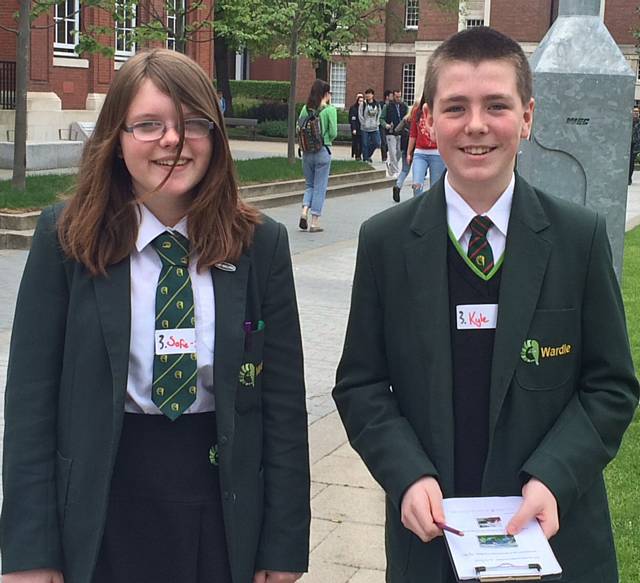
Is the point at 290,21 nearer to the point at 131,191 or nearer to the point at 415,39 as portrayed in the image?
the point at 131,191

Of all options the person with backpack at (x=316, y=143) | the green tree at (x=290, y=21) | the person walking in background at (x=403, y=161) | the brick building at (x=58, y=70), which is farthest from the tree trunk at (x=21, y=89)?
the green tree at (x=290, y=21)

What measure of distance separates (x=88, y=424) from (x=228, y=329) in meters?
0.39

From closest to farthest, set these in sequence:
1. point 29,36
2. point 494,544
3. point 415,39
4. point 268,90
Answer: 1. point 494,544
2. point 29,36
3. point 268,90
4. point 415,39

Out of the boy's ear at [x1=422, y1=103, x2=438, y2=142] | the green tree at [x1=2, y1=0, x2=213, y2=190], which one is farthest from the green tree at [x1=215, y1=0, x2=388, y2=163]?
the boy's ear at [x1=422, y1=103, x2=438, y2=142]

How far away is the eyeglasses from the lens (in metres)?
2.61

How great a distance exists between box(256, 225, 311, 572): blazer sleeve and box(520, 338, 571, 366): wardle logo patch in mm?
584

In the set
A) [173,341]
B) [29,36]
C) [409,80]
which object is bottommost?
[173,341]

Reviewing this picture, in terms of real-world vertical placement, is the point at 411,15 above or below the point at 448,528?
above

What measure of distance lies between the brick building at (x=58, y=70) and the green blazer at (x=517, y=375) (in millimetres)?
21656

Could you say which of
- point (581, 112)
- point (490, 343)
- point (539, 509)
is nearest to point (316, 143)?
point (581, 112)

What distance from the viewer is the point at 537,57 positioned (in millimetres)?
5055

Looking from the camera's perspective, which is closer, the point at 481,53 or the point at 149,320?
the point at 481,53

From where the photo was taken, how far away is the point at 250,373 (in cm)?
266

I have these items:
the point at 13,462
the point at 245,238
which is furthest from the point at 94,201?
the point at 13,462
